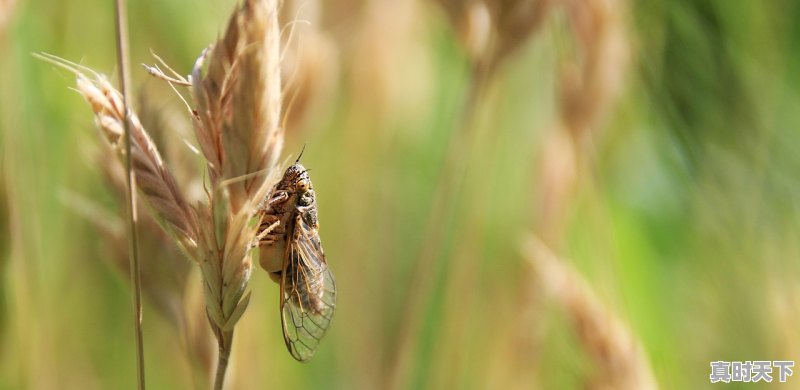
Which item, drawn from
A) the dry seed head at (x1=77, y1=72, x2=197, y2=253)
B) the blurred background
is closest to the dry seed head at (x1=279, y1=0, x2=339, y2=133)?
the blurred background

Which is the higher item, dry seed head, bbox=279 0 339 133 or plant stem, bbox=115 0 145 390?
dry seed head, bbox=279 0 339 133

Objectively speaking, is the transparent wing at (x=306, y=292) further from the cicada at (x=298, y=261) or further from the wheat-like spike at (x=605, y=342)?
the wheat-like spike at (x=605, y=342)

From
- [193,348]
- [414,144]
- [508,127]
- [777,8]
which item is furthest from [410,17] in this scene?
Answer: [193,348]

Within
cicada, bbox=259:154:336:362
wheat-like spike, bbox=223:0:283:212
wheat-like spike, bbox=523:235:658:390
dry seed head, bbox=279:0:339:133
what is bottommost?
wheat-like spike, bbox=523:235:658:390

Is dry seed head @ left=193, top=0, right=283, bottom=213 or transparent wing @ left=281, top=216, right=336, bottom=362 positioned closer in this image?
dry seed head @ left=193, top=0, right=283, bottom=213

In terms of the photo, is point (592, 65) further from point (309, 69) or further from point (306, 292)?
point (306, 292)

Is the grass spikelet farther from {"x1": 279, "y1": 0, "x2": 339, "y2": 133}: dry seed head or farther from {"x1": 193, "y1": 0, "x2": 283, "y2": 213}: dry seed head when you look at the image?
{"x1": 279, "y1": 0, "x2": 339, "y2": 133}: dry seed head

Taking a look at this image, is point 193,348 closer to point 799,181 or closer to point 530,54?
point 799,181
